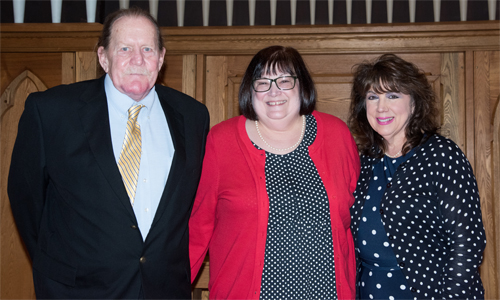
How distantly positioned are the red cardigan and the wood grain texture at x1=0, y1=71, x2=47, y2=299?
1272mm

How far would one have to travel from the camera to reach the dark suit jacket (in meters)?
1.52

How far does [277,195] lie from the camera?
5.90 feet

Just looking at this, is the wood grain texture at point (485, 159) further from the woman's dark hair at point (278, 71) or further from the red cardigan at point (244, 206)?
the woman's dark hair at point (278, 71)

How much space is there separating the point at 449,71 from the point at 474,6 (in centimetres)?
58

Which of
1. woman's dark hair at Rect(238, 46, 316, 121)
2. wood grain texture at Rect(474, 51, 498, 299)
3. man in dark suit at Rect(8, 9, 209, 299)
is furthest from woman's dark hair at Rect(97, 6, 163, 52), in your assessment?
wood grain texture at Rect(474, 51, 498, 299)

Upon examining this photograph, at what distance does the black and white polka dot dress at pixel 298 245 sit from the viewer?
1758 mm

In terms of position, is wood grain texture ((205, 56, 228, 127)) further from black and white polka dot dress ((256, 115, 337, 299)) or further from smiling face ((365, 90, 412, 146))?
smiling face ((365, 90, 412, 146))

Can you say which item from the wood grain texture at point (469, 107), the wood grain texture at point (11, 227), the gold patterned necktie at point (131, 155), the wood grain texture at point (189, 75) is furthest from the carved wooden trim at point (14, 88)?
the wood grain texture at point (469, 107)

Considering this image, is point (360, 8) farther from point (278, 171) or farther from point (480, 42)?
point (278, 171)

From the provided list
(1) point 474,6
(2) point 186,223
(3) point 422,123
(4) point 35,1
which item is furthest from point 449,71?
(4) point 35,1

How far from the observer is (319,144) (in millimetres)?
1933

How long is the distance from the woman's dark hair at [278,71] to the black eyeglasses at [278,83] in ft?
0.08

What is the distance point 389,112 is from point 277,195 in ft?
2.06

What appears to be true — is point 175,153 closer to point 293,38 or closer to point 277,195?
point 277,195
